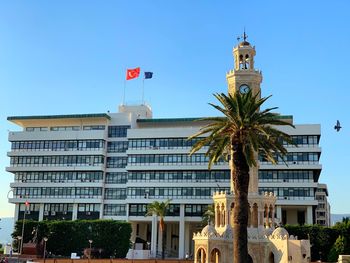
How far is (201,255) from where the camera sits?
56.5m

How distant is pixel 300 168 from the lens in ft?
310

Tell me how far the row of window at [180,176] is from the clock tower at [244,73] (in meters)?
36.6

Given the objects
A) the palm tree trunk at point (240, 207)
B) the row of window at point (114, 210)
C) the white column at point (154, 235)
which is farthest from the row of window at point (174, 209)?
the palm tree trunk at point (240, 207)

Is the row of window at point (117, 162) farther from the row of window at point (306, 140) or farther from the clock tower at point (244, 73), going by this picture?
the clock tower at point (244, 73)

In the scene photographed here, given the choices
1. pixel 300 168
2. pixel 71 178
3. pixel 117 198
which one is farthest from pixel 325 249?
pixel 71 178

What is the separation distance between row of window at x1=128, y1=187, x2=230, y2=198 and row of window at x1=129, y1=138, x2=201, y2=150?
29.2 ft

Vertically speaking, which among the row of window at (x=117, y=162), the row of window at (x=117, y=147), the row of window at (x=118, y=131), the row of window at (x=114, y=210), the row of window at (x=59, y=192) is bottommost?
the row of window at (x=114, y=210)

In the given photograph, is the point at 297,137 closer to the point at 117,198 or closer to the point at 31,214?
the point at 117,198

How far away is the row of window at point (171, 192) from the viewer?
327 feet

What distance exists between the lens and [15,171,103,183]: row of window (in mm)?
107812

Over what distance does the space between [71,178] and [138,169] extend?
16.2 meters

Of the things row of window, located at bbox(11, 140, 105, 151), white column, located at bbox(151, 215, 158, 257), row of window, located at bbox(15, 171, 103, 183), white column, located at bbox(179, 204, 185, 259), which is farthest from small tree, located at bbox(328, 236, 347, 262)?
row of window, located at bbox(11, 140, 105, 151)

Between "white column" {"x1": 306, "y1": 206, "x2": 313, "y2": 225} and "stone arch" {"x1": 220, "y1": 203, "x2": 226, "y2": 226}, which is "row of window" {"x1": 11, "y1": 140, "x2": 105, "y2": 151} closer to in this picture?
"white column" {"x1": 306, "y1": 206, "x2": 313, "y2": 225}

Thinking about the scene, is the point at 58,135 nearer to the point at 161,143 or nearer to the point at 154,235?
the point at 161,143
